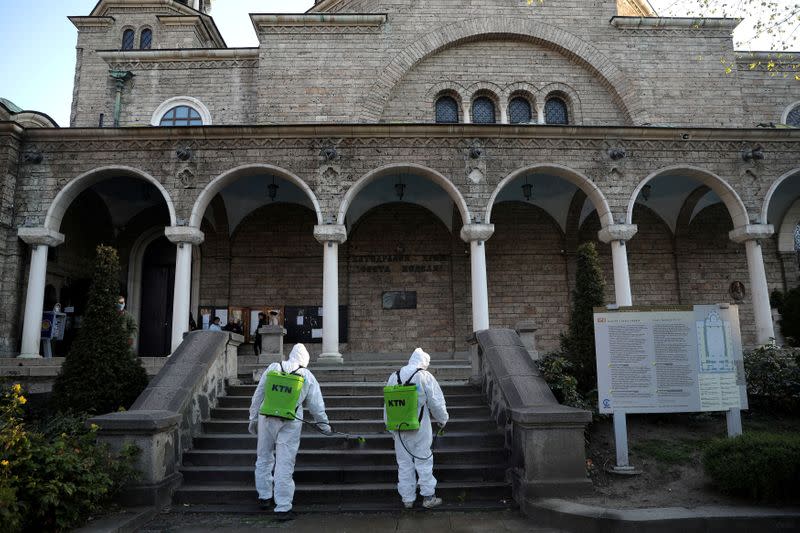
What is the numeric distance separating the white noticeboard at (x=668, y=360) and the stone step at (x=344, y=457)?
1609 mm

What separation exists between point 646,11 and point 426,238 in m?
14.3

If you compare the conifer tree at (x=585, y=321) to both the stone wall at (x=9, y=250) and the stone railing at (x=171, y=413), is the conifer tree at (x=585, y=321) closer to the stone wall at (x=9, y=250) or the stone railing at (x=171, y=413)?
the stone railing at (x=171, y=413)

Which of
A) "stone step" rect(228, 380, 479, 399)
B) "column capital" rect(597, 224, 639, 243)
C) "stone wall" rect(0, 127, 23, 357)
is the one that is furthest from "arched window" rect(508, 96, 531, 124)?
"stone wall" rect(0, 127, 23, 357)

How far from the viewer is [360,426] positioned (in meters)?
7.79

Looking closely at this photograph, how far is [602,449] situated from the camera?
24.2ft

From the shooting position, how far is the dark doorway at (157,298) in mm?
17547

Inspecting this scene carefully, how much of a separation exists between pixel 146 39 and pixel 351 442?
22.6 m

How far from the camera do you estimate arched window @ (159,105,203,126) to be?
18.7m

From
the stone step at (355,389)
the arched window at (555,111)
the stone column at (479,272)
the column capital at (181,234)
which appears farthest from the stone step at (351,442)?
the arched window at (555,111)

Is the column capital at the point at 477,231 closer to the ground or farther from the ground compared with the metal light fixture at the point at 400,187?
closer to the ground

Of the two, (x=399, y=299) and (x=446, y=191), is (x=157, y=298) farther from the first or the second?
(x=446, y=191)

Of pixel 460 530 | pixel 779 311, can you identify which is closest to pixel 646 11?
pixel 779 311

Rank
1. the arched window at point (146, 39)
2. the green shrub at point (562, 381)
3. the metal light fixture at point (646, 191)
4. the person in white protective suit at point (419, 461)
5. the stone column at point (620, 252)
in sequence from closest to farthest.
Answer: the person in white protective suit at point (419, 461)
the green shrub at point (562, 381)
the stone column at point (620, 252)
the metal light fixture at point (646, 191)
the arched window at point (146, 39)

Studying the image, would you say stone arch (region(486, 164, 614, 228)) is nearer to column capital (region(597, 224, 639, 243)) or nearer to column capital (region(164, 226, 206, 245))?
column capital (region(597, 224, 639, 243))
